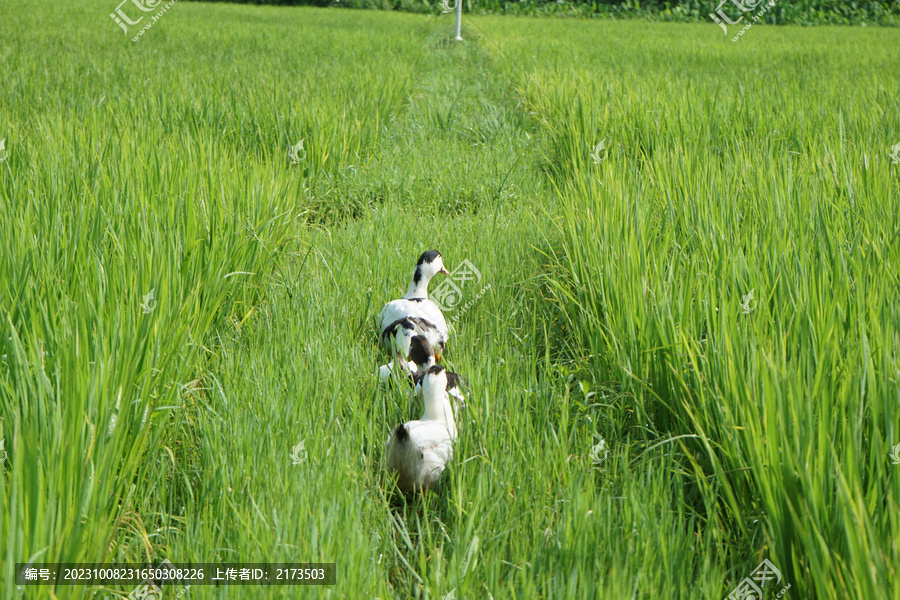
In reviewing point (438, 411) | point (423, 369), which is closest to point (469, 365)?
point (423, 369)

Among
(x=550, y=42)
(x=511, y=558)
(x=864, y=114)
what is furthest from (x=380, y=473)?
(x=550, y=42)

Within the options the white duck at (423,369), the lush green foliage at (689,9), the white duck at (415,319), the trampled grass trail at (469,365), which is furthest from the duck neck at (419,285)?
the lush green foliage at (689,9)

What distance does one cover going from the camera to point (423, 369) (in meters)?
1.92

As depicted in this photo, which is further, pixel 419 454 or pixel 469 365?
pixel 469 365

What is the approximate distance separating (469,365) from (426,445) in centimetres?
46

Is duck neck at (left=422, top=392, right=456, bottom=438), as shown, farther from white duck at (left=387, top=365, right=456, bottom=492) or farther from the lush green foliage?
the lush green foliage

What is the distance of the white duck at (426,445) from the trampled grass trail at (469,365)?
48mm

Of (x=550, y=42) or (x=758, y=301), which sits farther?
(x=550, y=42)

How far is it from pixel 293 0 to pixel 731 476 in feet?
88.0

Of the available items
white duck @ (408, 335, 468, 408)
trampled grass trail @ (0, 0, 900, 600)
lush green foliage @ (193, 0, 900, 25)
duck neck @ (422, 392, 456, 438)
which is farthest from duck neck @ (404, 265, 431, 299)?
lush green foliage @ (193, 0, 900, 25)

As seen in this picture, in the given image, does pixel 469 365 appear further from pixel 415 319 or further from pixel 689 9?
pixel 689 9

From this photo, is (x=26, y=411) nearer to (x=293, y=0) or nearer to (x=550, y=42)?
(x=550, y=42)

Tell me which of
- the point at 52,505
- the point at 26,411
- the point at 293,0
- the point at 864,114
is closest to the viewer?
the point at 52,505

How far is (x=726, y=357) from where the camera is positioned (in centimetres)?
151
